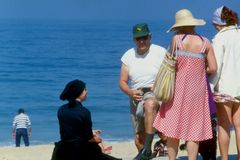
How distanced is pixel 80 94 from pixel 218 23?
153 centimetres

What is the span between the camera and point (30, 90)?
189ft

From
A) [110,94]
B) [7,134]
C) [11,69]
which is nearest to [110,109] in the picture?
[110,94]

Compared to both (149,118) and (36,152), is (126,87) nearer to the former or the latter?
(149,118)

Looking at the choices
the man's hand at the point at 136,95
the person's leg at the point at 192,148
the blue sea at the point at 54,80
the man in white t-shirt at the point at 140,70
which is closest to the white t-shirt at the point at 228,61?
the person's leg at the point at 192,148

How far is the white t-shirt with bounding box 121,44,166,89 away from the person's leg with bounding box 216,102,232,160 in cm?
111

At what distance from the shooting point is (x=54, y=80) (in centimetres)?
6406

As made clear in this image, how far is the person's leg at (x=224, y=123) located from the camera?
791cm

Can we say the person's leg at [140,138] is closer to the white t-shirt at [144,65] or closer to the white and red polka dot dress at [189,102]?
the white t-shirt at [144,65]

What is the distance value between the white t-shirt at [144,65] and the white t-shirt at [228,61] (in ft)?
3.54

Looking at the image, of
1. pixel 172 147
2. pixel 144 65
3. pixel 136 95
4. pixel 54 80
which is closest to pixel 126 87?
pixel 136 95

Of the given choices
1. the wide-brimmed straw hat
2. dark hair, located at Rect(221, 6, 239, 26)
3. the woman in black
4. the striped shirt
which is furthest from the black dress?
the striped shirt

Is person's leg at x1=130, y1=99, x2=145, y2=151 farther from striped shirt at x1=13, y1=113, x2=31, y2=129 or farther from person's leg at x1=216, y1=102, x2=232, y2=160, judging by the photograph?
striped shirt at x1=13, y1=113, x2=31, y2=129

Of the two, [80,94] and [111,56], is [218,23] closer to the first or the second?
[80,94]

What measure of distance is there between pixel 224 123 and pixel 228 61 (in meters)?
0.61
